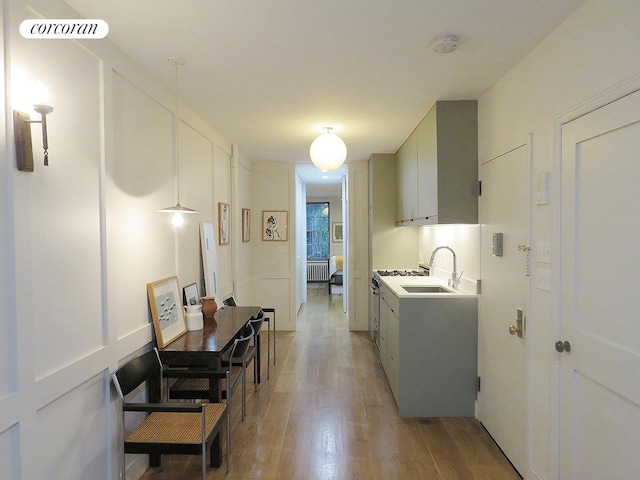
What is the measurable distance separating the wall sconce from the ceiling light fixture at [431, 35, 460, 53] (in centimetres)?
187

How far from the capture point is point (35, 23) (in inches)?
58.8

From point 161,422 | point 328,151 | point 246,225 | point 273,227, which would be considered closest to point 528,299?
point 328,151

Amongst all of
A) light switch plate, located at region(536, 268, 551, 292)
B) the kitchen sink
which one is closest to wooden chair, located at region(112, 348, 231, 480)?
light switch plate, located at region(536, 268, 551, 292)

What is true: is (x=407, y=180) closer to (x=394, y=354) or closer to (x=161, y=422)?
(x=394, y=354)

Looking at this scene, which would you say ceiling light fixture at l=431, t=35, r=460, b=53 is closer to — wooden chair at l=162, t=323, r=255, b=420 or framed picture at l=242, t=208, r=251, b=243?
wooden chair at l=162, t=323, r=255, b=420

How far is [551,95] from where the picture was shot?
206 centimetres

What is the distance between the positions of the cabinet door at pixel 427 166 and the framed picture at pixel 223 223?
6.84ft

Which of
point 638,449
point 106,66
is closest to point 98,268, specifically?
point 106,66

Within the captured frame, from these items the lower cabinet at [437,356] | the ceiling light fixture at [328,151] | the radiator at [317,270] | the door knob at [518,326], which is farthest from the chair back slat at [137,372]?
the radiator at [317,270]

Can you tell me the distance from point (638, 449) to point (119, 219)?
8.58ft

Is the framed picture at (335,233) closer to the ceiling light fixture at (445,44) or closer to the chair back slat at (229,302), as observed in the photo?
the chair back slat at (229,302)

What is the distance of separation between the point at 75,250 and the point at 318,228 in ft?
31.6

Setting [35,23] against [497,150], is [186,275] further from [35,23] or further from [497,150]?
[497,150]

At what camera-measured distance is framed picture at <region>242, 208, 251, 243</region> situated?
5.32m
